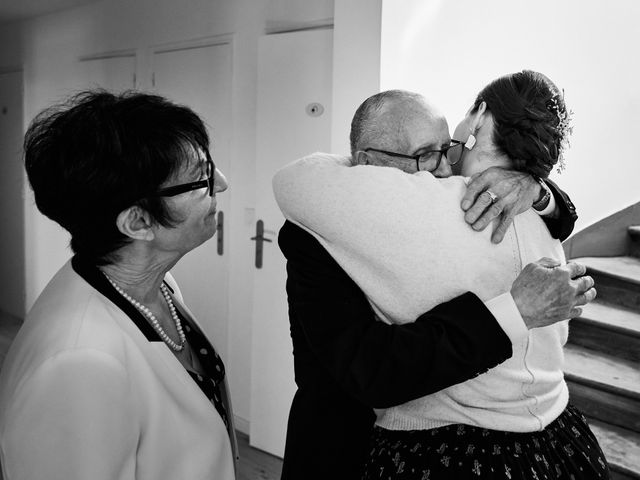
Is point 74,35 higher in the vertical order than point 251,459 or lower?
higher

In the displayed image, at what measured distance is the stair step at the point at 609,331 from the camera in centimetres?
266

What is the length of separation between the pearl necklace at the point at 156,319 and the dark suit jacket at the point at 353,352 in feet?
0.98

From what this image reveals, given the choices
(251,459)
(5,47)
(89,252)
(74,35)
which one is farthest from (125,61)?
(89,252)

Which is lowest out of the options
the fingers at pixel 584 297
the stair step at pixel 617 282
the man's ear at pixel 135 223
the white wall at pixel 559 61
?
the stair step at pixel 617 282

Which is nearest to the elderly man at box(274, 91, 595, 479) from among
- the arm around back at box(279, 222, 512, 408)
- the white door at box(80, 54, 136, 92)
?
the arm around back at box(279, 222, 512, 408)

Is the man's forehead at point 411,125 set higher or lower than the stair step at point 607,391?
higher

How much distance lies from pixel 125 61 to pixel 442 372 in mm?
4111

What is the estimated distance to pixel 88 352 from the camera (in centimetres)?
91

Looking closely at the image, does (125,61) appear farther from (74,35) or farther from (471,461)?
(471,461)

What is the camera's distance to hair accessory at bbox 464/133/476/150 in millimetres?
1062

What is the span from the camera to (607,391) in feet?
7.93

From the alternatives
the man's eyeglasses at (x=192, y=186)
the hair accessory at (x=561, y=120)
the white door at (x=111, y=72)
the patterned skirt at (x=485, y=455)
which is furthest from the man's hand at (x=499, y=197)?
the white door at (x=111, y=72)

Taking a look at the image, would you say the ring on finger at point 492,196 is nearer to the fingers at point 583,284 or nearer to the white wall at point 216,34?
the fingers at point 583,284

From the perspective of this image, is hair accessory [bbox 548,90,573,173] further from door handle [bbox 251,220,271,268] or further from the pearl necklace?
door handle [bbox 251,220,271,268]
